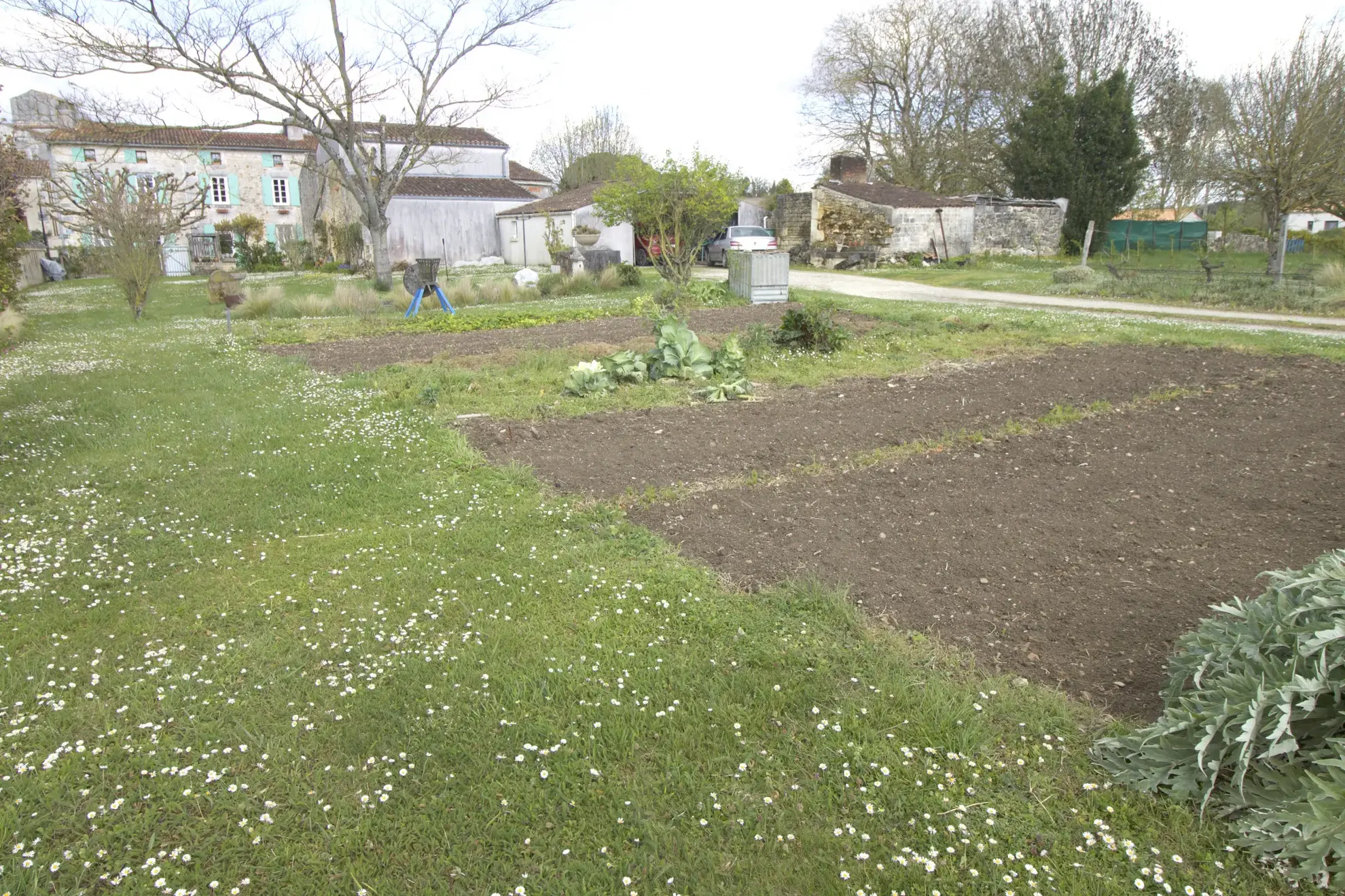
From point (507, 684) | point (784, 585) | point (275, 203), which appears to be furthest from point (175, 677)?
point (275, 203)

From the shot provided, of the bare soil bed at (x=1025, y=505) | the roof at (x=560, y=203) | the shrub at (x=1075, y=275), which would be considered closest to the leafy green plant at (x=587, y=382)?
the bare soil bed at (x=1025, y=505)

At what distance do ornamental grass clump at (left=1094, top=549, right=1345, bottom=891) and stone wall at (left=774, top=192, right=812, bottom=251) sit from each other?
32.0m

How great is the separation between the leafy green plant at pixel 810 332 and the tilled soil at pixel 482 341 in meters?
2.03

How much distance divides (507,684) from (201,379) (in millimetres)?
8879

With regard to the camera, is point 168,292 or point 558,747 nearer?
point 558,747

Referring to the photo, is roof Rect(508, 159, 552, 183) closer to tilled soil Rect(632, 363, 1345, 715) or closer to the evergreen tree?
the evergreen tree

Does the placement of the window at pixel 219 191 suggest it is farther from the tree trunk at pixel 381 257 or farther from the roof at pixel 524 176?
the tree trunk at pixel 381 257

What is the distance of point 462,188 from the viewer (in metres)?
38.2

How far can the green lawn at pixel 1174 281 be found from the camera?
15924 millimetres

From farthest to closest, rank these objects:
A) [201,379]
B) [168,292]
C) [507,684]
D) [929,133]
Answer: [929,133]
[168,292]
[201,379]
[507,684]

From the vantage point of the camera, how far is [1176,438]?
20.8 ft

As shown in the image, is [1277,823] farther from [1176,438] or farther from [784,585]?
[1176,438]

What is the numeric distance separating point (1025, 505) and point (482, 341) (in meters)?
9.77

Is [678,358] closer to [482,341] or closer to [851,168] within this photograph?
[482,341]
